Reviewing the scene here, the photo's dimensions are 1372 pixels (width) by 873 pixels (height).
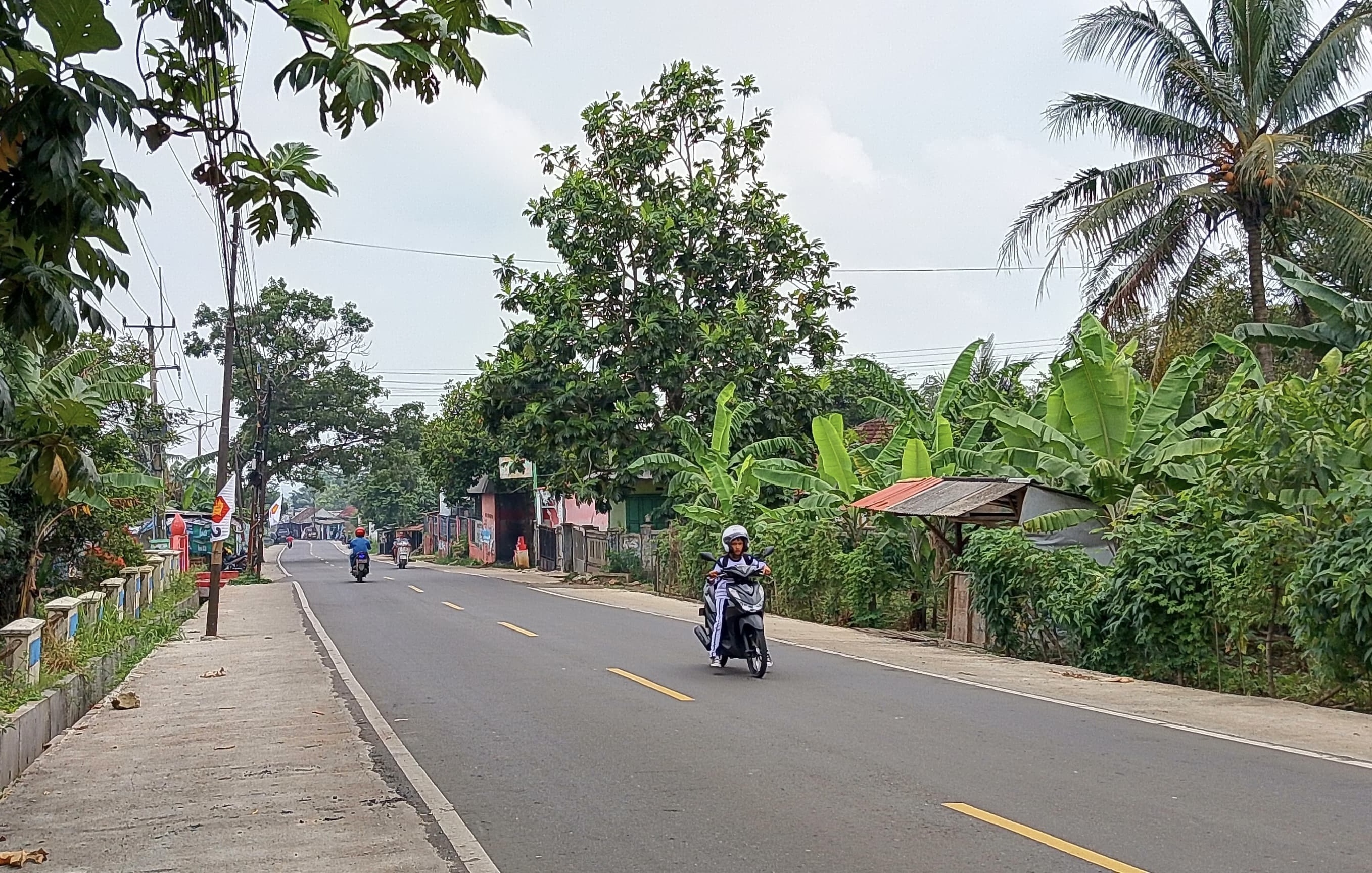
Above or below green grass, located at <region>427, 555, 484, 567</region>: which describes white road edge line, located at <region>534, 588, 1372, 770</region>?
below

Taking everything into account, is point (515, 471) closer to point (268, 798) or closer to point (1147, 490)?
point (1147, 490)

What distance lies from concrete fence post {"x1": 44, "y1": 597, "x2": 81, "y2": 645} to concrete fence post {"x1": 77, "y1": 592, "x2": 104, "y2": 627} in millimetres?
530

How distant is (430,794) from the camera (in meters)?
8.46

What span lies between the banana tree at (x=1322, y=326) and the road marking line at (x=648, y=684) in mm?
8751

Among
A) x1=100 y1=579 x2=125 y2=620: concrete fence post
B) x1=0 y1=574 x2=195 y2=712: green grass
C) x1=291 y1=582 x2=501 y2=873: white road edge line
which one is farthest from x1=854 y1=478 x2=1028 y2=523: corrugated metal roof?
x1=100 y1=579 x2=125 y2=620: concrete fence post

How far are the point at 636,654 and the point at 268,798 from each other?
891cm

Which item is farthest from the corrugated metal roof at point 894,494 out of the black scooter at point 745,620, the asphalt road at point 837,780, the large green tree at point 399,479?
the large green tree at point 399,479

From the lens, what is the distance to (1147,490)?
1842cm

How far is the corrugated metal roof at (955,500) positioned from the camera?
18891 millimetres

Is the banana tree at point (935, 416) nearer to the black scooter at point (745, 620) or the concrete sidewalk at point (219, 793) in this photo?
the black scooter at point (745, 620)

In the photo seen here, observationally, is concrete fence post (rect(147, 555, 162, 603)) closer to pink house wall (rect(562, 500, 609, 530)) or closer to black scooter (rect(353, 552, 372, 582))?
black scooter (rect(353, 552, 372, 582))

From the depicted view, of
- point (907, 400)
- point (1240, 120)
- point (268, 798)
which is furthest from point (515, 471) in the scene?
point (268, 798)

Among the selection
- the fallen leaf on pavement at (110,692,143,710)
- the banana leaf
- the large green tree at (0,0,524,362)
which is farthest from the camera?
the banana leaf

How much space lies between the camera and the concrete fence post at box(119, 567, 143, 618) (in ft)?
69.6
